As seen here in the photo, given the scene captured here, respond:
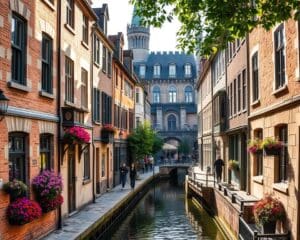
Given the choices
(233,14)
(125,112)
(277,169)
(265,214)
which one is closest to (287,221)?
(265,214)

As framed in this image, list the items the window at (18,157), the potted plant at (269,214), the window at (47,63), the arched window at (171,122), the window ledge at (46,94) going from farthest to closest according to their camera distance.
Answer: the arched window at (171,122), the window at (47,63), the window ledge at (46,94), the potted plant at (269,214), the window at (18,157)

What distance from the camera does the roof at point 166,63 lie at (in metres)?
91.1

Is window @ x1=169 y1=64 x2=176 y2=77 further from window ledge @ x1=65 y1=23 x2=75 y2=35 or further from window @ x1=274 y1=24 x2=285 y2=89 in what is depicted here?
window @ x1=274 y1=24 x2=285 y2=89

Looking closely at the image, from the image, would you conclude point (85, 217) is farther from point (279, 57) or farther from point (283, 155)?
point (279, 57)

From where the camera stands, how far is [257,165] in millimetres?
19125

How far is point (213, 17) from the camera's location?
9.00 m

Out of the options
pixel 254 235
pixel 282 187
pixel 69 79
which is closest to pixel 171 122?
pixel 69 79

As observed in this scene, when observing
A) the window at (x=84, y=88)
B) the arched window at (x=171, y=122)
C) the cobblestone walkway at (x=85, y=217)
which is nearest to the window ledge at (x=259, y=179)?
the cobblestone walkway at (x=85, y=217)

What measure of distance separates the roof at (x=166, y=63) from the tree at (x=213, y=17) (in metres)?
80.5

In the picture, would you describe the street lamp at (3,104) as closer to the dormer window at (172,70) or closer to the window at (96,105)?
the window at (96,105)

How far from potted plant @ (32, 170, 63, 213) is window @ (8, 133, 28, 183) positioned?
564mm

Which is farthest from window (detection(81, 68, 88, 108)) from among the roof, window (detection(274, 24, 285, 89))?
the roof

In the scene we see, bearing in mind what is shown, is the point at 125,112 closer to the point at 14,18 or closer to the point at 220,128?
the point at 220,128

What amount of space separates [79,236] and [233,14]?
878cm
